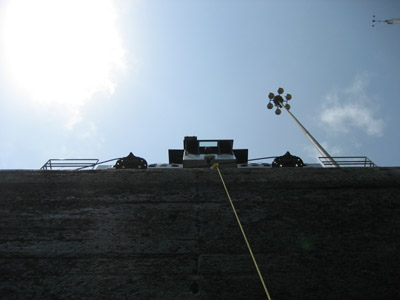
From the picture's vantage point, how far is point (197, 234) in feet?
13.3

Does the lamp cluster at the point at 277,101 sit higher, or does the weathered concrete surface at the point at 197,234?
the lamp cluster at the point at 277,101

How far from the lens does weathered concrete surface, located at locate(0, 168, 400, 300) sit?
341 cm

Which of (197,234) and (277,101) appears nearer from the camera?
(197,234)

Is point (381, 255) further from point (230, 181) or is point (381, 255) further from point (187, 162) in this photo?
point (187, 162)

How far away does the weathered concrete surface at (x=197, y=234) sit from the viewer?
134 inches

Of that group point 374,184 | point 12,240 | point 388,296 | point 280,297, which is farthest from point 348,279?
point 12,240

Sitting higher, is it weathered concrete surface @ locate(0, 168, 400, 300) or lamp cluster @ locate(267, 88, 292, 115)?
lamp cluster @ locate(267, 88, 292, 115)

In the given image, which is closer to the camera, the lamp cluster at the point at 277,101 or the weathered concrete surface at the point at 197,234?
the weathered concrete surface at the point at 197,234

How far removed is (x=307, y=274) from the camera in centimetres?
354

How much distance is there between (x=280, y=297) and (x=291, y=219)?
3.97 feet

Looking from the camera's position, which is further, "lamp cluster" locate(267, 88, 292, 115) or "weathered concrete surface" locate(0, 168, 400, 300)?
"lamp cluster" locate(267, 88, 292, 115)

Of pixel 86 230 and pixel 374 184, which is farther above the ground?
pixel 374 184

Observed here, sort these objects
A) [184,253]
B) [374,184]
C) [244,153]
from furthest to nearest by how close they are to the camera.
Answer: [244,153]
[374,184]
[184,253]

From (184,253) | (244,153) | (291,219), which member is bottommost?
(184,253)
